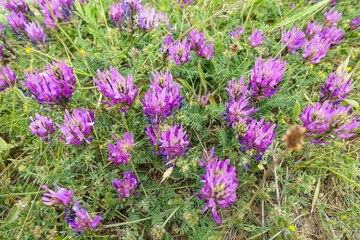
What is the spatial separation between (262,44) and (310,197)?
2032 mm

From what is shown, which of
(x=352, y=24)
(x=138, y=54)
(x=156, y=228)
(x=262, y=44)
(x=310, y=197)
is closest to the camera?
(x=156, y=228)

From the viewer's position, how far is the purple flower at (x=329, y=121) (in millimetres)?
2105

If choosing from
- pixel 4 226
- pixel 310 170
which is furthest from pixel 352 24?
pixel 4 226

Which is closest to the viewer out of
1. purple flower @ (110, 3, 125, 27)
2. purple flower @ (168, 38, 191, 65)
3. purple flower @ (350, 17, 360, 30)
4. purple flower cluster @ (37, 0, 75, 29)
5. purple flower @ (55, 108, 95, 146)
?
purple flower @ (55, 108, 95, 146)

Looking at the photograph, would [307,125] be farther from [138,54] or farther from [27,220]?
[27,220]

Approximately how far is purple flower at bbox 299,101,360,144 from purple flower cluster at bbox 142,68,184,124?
47.6 inches

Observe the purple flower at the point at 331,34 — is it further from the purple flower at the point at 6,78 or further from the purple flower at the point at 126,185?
the purple flower at the point at 6,78

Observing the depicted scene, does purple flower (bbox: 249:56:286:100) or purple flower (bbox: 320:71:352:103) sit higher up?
purple flower (bbox: 249:56:286:100)

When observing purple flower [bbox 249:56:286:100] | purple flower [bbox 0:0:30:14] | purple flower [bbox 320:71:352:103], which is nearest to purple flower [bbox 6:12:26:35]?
purple flower [bbox 0:0:30:14]

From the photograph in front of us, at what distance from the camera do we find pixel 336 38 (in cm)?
315

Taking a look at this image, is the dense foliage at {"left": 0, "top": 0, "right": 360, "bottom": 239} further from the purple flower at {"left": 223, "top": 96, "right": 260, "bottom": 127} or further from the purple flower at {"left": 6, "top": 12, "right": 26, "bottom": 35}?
the purple flower at {"left": 6, "top": 12, "right": 26, "bottom": 35}

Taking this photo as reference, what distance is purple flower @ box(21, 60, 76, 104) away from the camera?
223 centimetres

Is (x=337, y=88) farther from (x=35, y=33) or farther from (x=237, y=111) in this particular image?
(x=35, y=33)

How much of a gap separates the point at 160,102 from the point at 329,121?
4.93 ft
